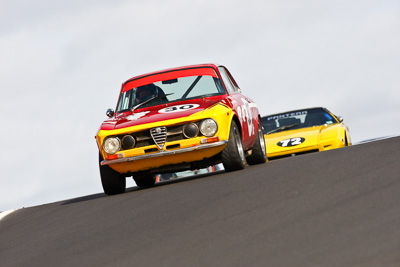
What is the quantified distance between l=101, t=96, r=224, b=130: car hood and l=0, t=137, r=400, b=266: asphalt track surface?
2.89 feet

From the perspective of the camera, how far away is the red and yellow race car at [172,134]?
9023 mm

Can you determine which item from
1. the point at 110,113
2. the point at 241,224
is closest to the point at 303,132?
the point at 110,113

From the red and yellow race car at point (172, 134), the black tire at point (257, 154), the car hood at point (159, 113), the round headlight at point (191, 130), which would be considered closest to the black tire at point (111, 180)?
the red and yellow race car at point (172, 134)

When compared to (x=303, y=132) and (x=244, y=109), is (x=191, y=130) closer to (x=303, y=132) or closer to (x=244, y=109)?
(x=244, y=109)

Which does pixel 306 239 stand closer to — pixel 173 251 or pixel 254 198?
pixel 173 251

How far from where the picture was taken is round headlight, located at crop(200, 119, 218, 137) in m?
9.02

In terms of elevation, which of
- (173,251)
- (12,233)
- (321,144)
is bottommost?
(321,144)

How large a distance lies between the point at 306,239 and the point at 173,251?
88cm

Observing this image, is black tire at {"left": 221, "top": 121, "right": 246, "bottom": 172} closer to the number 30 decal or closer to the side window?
the side window

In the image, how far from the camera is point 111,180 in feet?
31.0

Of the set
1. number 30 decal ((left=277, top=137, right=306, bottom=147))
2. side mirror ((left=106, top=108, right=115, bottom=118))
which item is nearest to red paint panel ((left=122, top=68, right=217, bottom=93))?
side mirror ((left=106, top=108, right=115, bottom=118))

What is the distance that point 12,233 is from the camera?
298 inches

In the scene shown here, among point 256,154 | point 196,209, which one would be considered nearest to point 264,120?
point 256,154

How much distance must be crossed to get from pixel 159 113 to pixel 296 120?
247 inches
